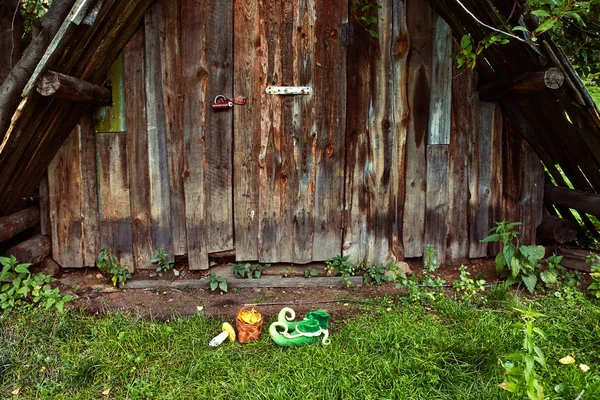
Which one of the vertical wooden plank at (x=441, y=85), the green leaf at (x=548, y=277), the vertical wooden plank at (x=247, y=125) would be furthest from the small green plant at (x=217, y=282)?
the green leaf at (x=548, y=277)

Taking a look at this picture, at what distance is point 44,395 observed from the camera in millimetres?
2504

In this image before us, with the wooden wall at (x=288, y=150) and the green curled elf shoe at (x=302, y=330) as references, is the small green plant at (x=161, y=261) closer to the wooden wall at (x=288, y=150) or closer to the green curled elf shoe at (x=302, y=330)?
the wooden wall at (x=288, y=150)

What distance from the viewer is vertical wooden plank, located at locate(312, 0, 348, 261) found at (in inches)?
151

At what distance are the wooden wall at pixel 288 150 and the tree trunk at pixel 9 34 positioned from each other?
70cm

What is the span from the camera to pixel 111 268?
3.82 meters

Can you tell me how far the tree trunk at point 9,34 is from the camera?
3.45m

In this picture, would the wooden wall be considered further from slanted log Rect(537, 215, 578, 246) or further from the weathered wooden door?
slanted log Rect(537, 215, 578, 246)

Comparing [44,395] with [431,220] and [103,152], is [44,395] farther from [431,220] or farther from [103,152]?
[431,220]

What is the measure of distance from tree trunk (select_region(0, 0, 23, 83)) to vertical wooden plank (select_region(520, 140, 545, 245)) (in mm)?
4358

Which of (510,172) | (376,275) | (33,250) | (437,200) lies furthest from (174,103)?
(510,172)

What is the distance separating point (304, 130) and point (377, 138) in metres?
0.65

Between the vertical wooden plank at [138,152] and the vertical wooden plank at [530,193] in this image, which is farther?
the vertical wooden plank at [530,193]

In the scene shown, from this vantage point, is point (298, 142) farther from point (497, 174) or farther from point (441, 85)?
point (497, 174)

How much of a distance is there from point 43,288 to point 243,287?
1524 millimetres
